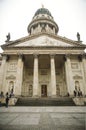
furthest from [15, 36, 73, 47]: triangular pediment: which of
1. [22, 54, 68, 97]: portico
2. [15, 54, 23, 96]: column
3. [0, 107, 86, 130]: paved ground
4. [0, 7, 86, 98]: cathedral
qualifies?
[0, 107, 86, 130]: paved ground

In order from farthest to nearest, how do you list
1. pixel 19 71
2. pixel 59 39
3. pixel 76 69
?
pixel 59 39 → pixel 76 69 → pixel 19 71

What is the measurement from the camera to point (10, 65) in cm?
2231

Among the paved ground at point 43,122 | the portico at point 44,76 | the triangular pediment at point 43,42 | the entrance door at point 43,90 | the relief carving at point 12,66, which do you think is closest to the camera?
the paved ground at point 43,122

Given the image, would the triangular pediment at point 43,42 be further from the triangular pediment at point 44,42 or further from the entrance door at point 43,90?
the entrance door at point 43,90

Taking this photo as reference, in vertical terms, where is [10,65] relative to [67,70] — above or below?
above

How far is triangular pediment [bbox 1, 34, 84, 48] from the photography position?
74.2ft

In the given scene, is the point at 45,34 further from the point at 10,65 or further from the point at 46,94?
the point at 46,94

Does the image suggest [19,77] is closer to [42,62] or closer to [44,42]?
[42,62]

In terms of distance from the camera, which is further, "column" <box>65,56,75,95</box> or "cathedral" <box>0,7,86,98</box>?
"cathedral" <box>0,7,86,98</box>

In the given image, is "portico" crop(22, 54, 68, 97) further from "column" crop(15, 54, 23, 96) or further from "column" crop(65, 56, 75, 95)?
"column" crop(65, 56, 75, 95)

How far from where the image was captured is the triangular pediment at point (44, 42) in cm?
2261

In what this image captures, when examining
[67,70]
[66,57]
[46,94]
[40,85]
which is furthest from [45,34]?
[46,94]

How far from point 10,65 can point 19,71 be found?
3010mm

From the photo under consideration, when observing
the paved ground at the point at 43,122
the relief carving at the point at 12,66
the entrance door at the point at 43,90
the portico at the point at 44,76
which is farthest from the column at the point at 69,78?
the paved ground at the point at 43,122
